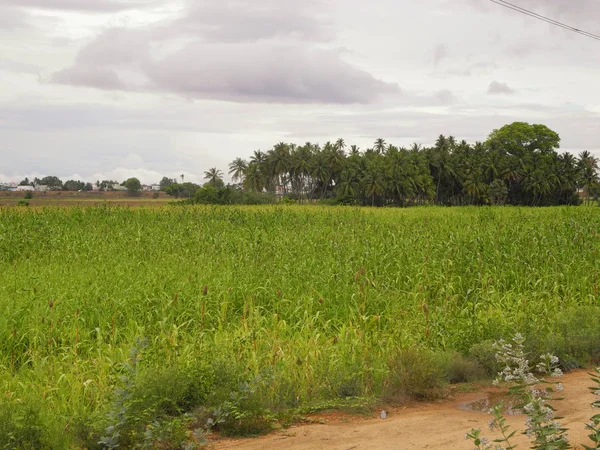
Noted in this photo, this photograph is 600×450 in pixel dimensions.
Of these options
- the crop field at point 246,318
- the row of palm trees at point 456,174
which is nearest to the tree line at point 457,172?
the row of palm trees at point 456,174

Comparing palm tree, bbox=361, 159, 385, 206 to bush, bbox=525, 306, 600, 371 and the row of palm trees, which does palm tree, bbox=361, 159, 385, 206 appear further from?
bush, bbox=525, 306, 600, 371

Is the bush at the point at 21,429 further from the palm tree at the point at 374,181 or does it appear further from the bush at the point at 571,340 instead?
the palm tree at the point at 374,181

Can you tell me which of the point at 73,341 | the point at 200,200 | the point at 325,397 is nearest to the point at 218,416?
the point at 325,397

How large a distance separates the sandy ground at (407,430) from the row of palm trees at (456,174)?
6226 cm

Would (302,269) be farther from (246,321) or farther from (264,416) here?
(264,416)

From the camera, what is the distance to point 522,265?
1159 centimetres

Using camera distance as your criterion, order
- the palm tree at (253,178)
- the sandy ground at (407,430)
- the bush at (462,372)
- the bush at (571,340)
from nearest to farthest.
A: the sandy ground at (407,430) < the bush at (462,372) < the bush at (571,340) < the palm tree at (253,178)

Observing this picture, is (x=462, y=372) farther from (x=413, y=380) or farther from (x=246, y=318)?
(x=246, y=318)

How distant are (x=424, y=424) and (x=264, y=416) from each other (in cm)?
131

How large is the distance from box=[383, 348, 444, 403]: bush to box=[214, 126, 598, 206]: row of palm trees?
203 ft

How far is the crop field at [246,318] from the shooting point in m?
5.21

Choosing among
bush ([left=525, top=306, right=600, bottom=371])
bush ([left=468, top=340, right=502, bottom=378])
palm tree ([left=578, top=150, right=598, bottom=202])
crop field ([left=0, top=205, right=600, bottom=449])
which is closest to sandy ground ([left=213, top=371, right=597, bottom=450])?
crop field ([left=0, top=205, right=600, bottom=449])

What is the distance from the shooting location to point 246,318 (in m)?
8.69

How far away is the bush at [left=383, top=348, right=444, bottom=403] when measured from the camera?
5.88 metres
